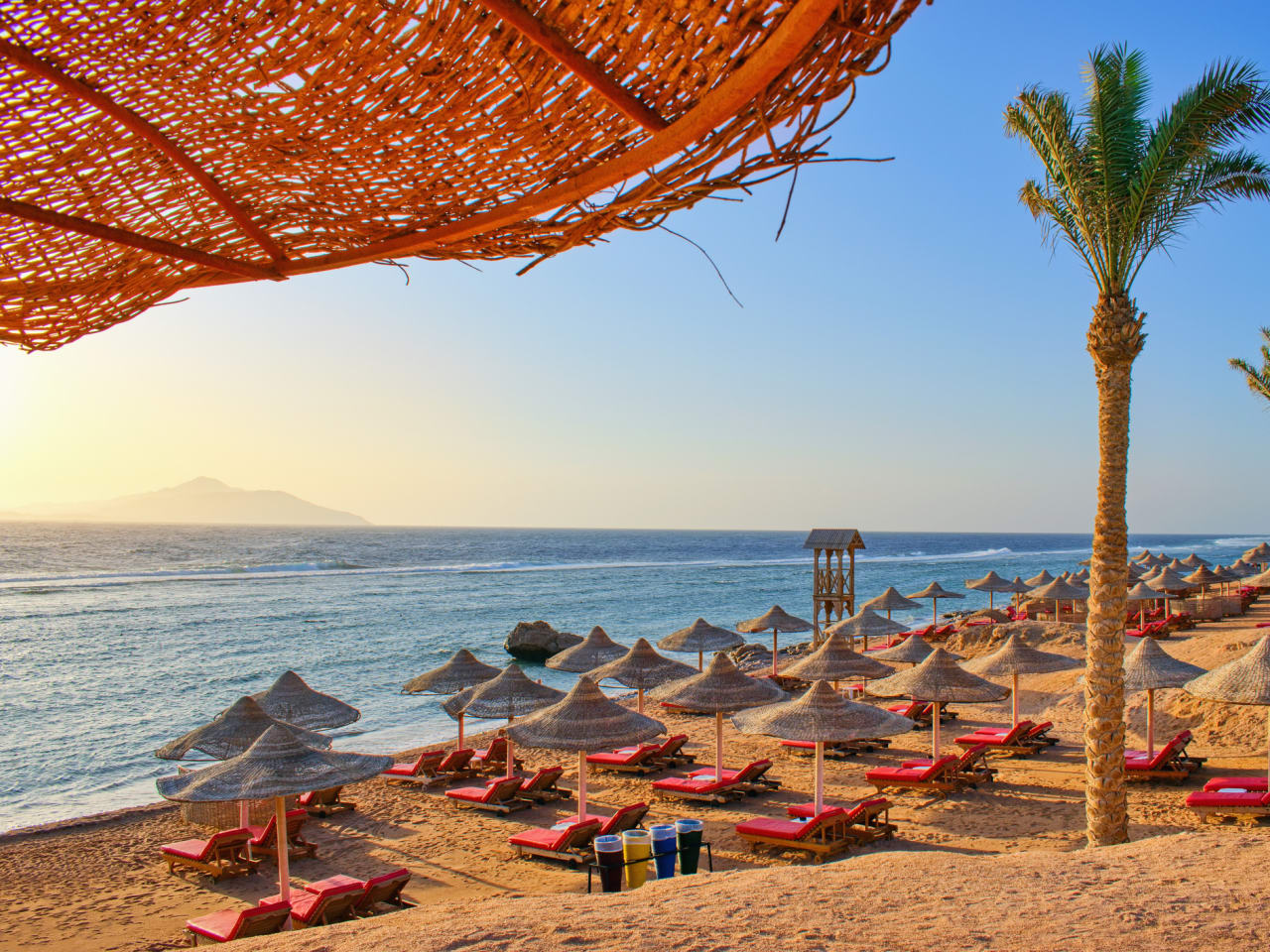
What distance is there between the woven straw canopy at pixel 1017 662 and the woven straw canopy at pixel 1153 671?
1.65 m

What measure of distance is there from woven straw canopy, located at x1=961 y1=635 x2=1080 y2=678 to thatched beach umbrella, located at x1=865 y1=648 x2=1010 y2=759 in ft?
5.36

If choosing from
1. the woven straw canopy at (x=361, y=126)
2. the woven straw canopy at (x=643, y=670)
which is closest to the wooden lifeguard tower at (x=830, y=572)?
the woven straw canopy at (x=643, y=670)

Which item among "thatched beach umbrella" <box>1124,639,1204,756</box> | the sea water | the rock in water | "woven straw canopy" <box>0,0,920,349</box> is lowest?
the sea water

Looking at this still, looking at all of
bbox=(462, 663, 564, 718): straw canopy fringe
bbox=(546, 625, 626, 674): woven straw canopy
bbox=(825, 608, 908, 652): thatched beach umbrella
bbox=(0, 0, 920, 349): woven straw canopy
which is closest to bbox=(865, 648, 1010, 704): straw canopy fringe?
bbox=(462, 663, 564, 718): straw canopy fringe

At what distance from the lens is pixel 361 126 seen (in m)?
1.67

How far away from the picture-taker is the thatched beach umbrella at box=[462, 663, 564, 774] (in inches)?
549

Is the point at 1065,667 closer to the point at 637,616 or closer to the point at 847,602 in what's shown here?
the point at 847,602

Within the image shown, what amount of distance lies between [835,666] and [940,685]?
290cm

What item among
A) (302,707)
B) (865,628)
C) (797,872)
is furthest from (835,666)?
(797,872)

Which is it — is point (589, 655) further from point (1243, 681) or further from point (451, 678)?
point (1243, 681)

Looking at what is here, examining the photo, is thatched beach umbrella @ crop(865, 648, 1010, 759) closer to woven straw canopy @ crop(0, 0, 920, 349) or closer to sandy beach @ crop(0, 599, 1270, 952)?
sandy beach @ crop(0, 599, 1270, 952)

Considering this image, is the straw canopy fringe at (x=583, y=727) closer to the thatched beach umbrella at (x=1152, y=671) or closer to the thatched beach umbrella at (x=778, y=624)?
the thatched beach umbrella at (x=1152, y=671)

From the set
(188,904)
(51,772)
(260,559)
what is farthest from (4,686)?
(260,559)

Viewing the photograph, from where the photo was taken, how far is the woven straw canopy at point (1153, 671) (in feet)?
42.4
